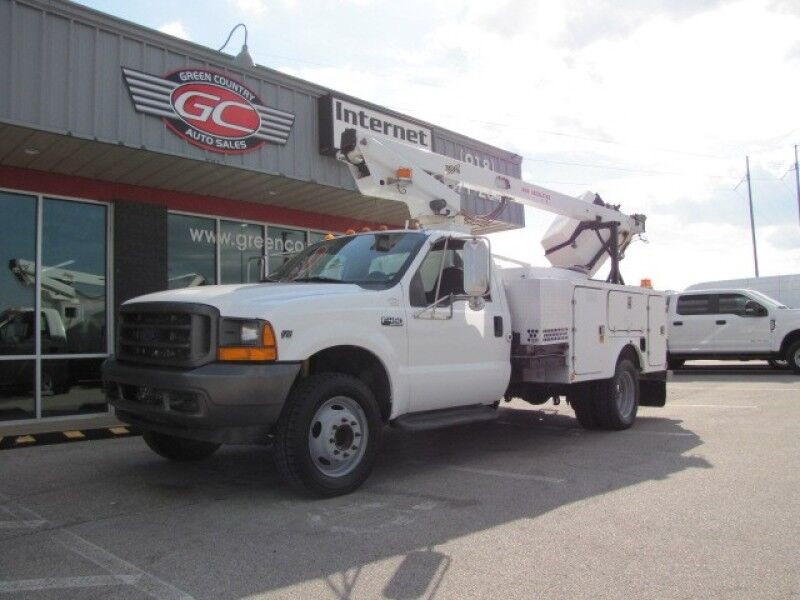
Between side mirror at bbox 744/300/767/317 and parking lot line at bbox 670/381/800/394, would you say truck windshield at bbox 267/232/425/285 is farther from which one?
side mirror at bbox 744/300/767/317

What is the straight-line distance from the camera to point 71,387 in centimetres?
948

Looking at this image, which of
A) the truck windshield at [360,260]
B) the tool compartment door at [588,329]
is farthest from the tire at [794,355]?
the truck windshield at [360,260]

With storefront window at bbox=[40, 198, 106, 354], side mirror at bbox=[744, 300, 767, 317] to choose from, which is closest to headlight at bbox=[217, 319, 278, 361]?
storefront window at bbox=[40, 198, 106, 354]

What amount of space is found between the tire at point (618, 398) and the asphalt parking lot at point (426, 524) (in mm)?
670

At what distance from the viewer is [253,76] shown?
974 centimetres

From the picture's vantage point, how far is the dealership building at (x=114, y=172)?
25.8ft

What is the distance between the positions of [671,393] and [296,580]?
1055 cm

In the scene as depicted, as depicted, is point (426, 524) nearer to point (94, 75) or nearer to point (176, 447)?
point (176, 447)

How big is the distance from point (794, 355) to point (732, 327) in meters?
1.42

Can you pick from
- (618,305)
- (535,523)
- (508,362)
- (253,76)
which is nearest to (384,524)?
(535,523)

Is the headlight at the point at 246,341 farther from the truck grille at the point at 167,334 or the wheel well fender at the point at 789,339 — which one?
the wheel well fender at the point at 789,339

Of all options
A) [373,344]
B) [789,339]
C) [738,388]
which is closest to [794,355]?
[789,339]

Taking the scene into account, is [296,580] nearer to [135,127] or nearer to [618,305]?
[618,305]

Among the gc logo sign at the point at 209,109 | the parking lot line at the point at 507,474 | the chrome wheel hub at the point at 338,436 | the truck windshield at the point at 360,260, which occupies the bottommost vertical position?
the parking lot line at the point at 507,474
